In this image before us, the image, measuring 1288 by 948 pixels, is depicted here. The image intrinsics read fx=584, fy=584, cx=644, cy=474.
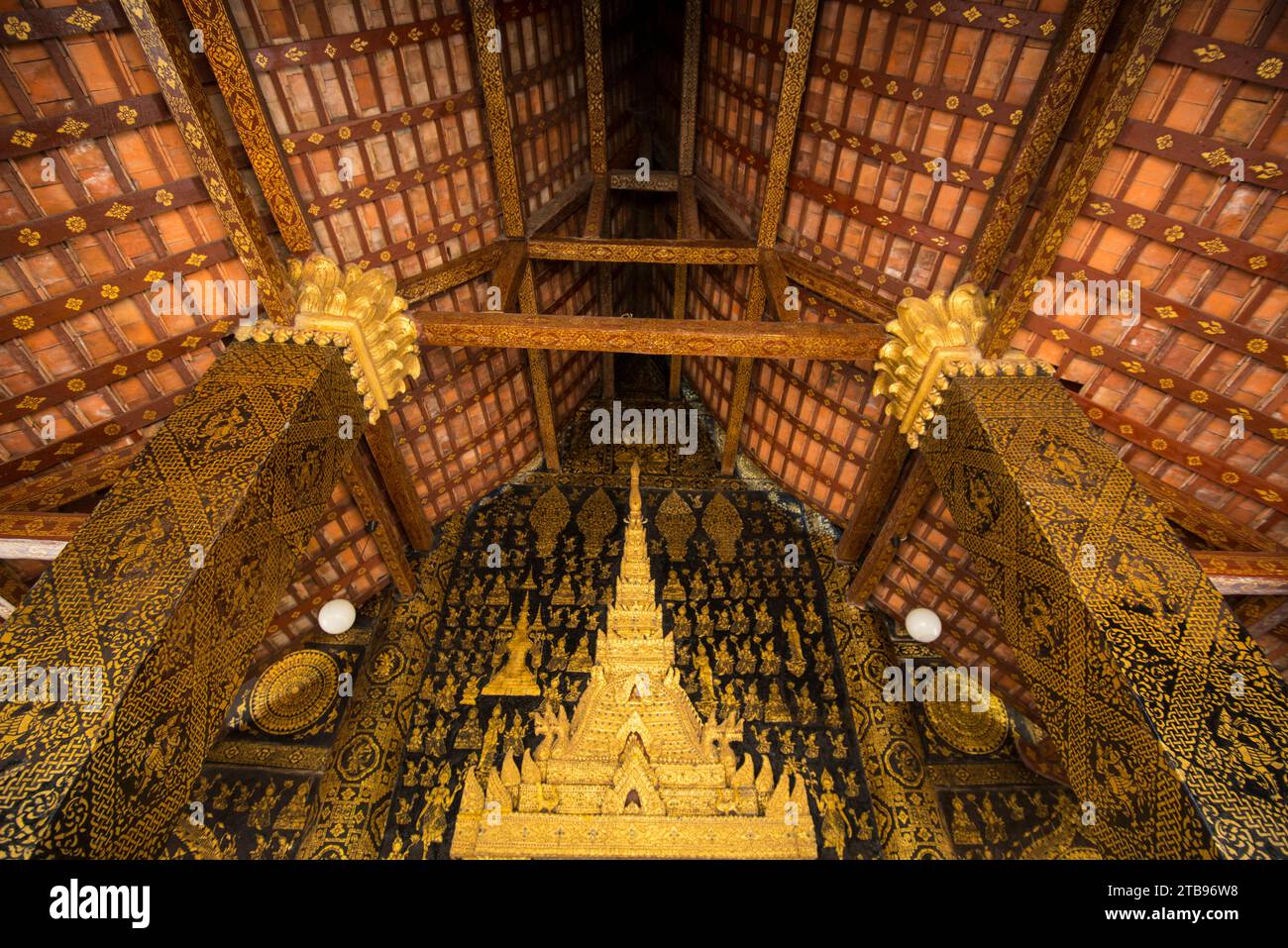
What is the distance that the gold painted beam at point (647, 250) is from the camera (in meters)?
6.86

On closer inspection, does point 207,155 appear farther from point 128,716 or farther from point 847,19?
point 847,19

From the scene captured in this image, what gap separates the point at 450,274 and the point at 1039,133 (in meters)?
5.39

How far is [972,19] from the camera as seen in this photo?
14.4ft

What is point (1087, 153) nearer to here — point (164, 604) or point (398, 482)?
point (164, 604)

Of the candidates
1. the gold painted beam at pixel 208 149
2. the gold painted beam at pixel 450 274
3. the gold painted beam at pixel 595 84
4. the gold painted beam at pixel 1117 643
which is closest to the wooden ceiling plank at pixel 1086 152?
the gold painted beam at pixel 1117 643

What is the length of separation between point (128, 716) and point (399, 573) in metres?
4.87

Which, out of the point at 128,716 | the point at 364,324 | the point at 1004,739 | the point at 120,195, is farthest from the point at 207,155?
the point at 1004,739

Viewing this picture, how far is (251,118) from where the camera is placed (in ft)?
13.9

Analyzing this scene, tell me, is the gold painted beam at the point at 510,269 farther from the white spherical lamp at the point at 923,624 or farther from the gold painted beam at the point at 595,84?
the white spherical lamp at the point at 923,624

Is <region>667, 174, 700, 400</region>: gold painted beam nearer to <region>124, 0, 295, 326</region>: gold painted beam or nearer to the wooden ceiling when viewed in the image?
the wooden ceiling

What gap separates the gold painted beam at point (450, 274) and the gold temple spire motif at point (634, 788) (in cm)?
415

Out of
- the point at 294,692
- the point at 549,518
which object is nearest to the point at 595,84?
the point at 549,518

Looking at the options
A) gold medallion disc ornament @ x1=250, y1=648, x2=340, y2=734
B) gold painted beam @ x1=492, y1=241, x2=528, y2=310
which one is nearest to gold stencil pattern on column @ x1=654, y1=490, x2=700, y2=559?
gold painted beam @ x1=492, y1=241, x2=528, y2=310

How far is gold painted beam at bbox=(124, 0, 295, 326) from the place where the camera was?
3590mm
